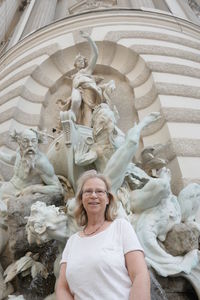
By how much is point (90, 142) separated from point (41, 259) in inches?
63.3

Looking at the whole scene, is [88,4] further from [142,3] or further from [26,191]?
[26,191]

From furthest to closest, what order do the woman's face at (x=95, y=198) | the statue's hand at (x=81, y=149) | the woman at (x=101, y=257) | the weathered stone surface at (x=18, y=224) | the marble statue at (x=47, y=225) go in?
1. the statue's hand at (x=81, y=149)
2. the weathered stone surface at (x=18, y=224)
3. the marble statue at (x=47, y=225)
4. the woman's face at (x=95, y=198)
5. the woman at (x=101, y=257)

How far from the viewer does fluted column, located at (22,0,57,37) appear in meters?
11.1

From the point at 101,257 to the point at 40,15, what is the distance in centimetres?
1252

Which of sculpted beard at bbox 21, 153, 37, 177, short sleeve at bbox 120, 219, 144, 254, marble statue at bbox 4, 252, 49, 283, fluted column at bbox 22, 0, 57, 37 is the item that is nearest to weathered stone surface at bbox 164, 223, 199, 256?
marble statue at bbox 4, 252, 49, 283

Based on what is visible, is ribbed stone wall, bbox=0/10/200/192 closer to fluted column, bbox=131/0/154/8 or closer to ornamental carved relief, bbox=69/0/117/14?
fluted column, bbox=131/0/154/8

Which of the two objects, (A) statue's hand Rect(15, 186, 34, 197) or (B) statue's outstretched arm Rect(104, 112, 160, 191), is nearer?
(B) statue's outstretched arm Rect(104, 112, 160, 191)

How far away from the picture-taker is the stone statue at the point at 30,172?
360cm

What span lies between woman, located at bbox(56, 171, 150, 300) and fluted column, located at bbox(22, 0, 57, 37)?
412 inches

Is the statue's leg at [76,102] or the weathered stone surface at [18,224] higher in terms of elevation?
the statue's leg at [76,102]

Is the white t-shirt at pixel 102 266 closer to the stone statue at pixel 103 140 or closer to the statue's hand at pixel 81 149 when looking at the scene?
the stone statue at pixel 103 140

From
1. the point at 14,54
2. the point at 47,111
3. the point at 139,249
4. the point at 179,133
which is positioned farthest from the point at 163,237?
the point at 14,54

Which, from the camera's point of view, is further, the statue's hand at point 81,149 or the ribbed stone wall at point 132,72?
the ribbed stone wall at point 132,72

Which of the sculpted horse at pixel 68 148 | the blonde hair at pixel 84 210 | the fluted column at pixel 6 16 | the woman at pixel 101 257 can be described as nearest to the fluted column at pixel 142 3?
the fluted column at pixel 6 16
